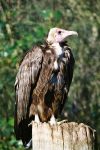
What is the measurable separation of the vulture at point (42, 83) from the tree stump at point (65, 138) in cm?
245

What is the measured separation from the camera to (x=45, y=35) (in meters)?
10.9

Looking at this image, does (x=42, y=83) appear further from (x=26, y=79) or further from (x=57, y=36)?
(x=57, y=36)

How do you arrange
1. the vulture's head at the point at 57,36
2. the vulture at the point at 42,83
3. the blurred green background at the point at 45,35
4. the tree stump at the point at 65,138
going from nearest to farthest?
the tree stump at the point at 65,138 < the vulture at the point at 42,83 < the vulture's head at the point at 57,36 < the blurred green background at the point at 45,35

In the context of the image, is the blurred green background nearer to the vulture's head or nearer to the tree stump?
the vulture's head

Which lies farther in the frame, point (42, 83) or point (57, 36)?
point (57, 36)

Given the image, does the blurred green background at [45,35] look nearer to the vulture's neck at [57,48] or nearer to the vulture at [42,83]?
the vulture at [42,83]

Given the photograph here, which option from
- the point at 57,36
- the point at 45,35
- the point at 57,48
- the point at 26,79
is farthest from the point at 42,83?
the point at 45,35

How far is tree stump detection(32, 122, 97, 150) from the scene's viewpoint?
477 centimetres

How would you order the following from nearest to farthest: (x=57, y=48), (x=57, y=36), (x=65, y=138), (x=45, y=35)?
1. (x=65, y=138)
2. (x=57, y=48)
3. (x=57, y=36)
4. (x=45, y=35)

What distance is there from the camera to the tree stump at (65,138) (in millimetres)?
4766

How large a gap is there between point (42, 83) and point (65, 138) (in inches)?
113

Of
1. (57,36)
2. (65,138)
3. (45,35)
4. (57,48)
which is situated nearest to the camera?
(65,138)

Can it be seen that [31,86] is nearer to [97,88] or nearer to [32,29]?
[32,29]

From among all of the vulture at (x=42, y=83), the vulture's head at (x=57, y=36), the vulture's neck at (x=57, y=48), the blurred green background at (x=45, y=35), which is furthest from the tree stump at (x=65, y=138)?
the blurred green background at (x=45, y=35)
